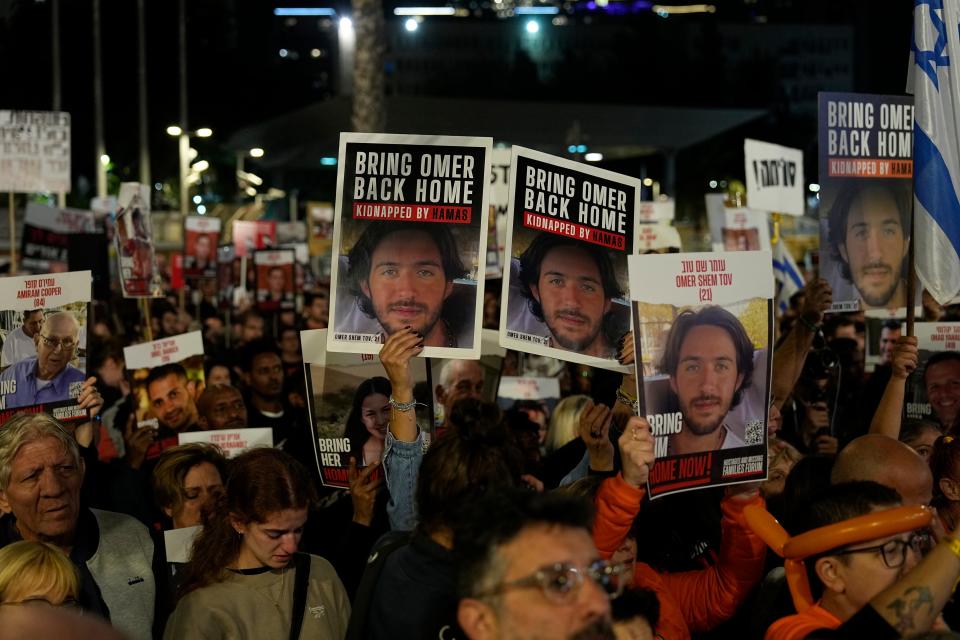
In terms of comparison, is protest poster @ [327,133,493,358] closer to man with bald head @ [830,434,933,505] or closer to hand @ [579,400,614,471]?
hand @ [579,400,614,471]

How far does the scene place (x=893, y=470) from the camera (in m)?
4.35

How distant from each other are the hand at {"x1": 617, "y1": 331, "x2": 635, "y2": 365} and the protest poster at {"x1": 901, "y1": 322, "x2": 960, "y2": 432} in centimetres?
245

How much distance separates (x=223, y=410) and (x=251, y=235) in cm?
1837

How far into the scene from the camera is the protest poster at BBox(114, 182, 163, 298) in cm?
1358

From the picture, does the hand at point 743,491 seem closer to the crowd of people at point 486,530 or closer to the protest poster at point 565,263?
the crowd of people at point 486,530

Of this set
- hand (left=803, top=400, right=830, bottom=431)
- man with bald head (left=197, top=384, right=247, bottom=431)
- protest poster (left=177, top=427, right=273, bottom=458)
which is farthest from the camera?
hand (left=803, top=400, right=830, bottom=431)

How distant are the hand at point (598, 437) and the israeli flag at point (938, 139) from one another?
1803mm

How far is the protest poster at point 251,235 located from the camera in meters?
25.7

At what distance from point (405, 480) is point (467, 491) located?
88 centimetres

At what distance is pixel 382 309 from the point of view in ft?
18.4

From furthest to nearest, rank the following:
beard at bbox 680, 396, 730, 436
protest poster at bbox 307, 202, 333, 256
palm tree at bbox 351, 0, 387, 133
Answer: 1. protest poster at bbox 307, 202, 333, 256
2. palm tree at bbox 351, 0, 387, 133
3. beard at bbox 680, 396, 730, 436

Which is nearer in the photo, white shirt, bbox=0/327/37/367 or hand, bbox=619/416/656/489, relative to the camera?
hand, bbox=619/416/656/489

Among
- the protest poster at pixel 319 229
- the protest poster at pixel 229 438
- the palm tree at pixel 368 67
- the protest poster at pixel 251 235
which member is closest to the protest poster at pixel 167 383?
the protest poster at pixel 229 438

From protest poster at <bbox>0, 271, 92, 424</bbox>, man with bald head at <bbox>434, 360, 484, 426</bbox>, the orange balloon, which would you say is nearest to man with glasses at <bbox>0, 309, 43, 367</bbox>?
protest poster at <bbox>0, 271, 92, 424</bbox>
